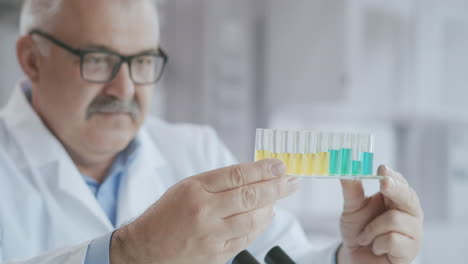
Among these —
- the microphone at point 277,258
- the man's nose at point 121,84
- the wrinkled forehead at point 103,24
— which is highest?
the wrinkled forehead at point 103,24

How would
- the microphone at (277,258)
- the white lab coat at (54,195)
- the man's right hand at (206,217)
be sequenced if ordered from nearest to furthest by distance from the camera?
1. the man's right hand at (206,217)
2. the microphone at (277,258)
3. the white lab coat at (54,195)

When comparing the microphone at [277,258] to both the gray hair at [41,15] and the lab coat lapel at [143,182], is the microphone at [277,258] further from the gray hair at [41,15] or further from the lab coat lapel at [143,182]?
the gray hair at [41,15]

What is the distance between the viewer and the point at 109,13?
49.9 inches

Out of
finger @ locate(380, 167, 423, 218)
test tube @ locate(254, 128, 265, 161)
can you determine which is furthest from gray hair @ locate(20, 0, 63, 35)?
finger @ locate(380, 167, 423, 218)

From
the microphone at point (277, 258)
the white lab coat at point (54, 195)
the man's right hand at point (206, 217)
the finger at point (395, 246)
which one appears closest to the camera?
the man's right hand at point (206, 217)

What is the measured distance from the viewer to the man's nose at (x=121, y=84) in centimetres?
129

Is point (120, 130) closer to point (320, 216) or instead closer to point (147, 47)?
point (147, 47)

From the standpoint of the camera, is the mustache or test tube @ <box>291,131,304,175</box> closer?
test tube @ <box>291,131,304,175</box>

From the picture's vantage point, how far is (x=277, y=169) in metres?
0.81

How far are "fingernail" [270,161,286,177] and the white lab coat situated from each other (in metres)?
0.47

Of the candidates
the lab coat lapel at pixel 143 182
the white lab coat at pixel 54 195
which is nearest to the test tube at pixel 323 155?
the white lab coat at pixel 54 195

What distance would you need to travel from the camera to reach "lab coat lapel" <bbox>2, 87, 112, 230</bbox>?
4.25ft

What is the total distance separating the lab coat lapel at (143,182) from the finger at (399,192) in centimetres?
72

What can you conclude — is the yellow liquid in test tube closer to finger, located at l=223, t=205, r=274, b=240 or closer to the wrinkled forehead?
finger, located at l=223, t=205, r=274, b=240
